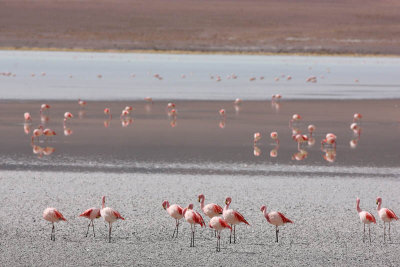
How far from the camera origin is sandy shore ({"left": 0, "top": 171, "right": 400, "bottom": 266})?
8227 millimetres

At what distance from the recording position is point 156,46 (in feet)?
288

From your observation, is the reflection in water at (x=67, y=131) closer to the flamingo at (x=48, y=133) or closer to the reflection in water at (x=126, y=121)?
the flamingo at (x=48, y=133)

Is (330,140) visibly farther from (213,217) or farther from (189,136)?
(213,217)

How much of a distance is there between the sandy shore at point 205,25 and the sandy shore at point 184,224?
7112 cm

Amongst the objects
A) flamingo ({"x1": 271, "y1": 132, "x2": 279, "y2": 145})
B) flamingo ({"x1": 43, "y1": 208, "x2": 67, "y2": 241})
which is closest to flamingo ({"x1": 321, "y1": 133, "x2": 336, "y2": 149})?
flamingo ({"x1": 271, "y1": 132, "x2": 279, "y2": 145})

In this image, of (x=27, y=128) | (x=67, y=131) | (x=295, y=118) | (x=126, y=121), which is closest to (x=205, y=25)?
(x=126, y=121)

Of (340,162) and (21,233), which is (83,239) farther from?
(340,162)

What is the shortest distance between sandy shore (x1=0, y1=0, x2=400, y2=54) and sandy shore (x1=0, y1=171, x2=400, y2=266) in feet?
233

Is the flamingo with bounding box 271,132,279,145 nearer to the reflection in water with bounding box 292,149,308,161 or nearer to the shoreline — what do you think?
the reflection in water with bounding box 292,149,308,161

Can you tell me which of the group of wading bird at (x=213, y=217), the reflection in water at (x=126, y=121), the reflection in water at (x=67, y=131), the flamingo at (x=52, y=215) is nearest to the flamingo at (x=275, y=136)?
the reflection in water at (x=126, y=121)

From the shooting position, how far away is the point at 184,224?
950 centimetres

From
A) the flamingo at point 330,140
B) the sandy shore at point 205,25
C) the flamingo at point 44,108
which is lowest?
the flamingo at point 330,140

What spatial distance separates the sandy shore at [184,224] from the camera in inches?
324

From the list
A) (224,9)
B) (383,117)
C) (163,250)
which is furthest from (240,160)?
(224,9)
